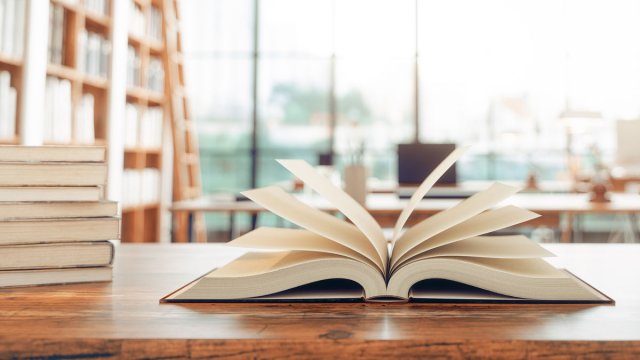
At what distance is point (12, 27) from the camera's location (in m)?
2.46

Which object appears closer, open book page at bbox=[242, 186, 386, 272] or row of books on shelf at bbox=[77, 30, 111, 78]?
open book page at bbox=[242, 186, 386, 272]

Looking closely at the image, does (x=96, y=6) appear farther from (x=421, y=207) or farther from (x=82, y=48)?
(x=421, y=207)

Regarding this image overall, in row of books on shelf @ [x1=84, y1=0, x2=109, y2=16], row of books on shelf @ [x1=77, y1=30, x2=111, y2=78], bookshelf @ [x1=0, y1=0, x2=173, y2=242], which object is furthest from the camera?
row of books on shelf @ [x1=84, y1=0, x2=109, y2=16]

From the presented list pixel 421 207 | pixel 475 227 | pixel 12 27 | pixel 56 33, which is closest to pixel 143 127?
pixel 56 33

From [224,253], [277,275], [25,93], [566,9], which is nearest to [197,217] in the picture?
[25,93]

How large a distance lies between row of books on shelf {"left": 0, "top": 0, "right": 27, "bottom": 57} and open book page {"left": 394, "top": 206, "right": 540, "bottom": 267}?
2495 millimetres

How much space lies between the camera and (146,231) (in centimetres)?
475

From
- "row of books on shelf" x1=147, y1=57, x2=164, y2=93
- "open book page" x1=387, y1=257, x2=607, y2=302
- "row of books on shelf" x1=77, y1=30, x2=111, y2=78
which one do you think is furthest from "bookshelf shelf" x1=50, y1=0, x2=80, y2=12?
"open book page" x1=387, y1=257, x2=607, y2=302

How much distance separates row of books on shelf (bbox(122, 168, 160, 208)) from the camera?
13.4 feet

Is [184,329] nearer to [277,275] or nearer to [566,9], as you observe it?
[277,275]

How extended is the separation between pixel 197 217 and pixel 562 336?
15.6 ft

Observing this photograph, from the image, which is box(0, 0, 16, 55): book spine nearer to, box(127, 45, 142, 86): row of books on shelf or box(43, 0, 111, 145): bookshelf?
box(43, 0, 111, 145): bookshelf

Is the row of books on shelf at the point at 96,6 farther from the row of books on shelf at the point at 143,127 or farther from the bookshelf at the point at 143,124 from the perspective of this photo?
the row of books on shelf at the point at 143,127

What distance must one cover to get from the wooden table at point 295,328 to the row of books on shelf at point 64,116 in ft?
8.57
